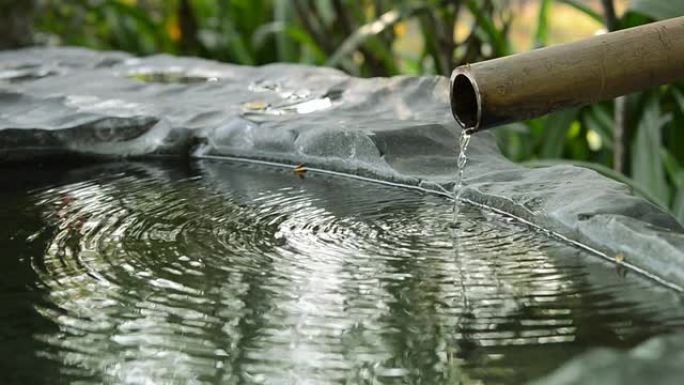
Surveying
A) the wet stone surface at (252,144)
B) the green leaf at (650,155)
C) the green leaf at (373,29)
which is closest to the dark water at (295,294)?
the wet stone surface at (252,144)

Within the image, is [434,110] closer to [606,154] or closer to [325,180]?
[325,180]

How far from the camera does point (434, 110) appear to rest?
2.35 m

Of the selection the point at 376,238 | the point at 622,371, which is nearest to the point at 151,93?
the point at 376,238

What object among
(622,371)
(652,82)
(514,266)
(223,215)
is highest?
(652,82)

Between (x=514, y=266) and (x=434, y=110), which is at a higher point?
(x=434, y=110)

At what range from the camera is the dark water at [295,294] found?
1147 millimetres

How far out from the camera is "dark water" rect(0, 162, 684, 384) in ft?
3.76

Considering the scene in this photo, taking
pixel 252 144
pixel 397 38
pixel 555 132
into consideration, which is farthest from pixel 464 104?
pixel 397 38

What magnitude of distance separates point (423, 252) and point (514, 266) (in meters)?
0.15

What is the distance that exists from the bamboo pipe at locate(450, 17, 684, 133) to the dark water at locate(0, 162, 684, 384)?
21 cm

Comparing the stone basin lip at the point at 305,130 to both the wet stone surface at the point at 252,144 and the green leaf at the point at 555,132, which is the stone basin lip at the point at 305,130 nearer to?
the wet stone surface at the point at 252,144

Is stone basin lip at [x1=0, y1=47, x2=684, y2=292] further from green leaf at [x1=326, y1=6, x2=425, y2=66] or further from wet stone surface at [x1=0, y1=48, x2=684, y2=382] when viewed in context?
green leaf at [x1=326, y1=6, x2=425, y2=66]

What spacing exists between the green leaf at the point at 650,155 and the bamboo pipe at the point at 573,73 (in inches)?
55.5

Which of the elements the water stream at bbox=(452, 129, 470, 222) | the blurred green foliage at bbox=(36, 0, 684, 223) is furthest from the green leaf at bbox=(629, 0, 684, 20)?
the water stream at bbox=(452, 129, 470, 222)
